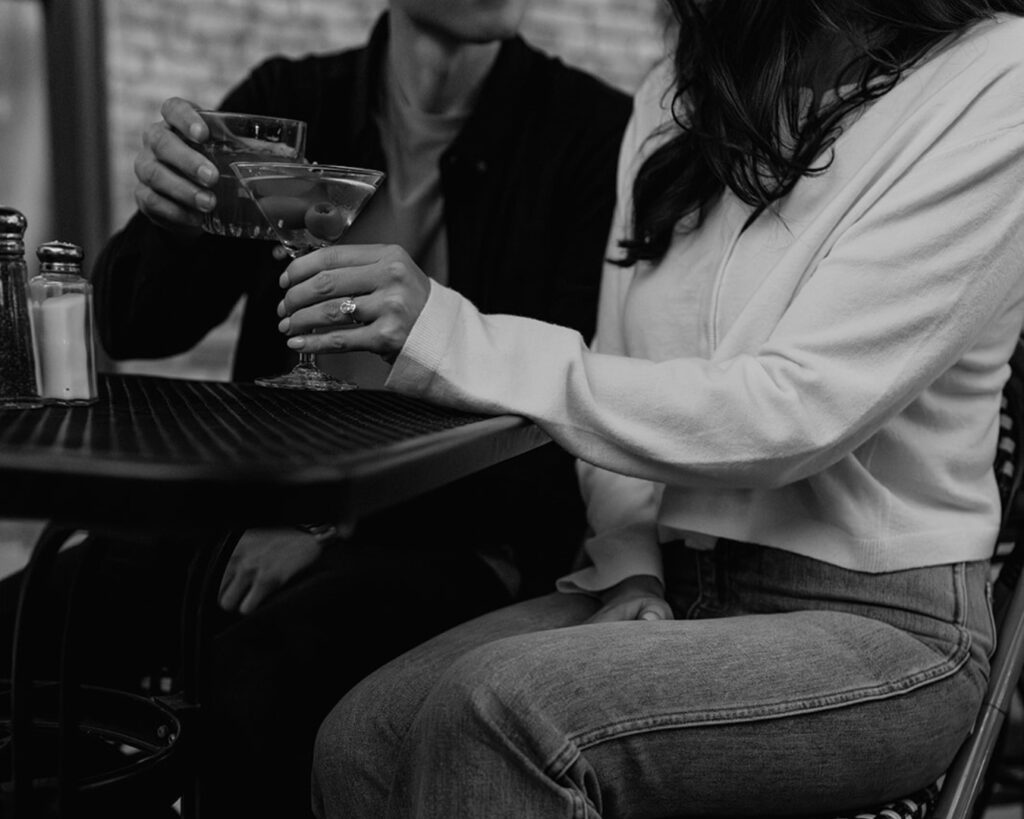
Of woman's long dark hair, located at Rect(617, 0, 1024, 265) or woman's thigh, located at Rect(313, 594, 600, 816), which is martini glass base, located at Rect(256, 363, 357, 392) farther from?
woman's long dark hair, located at Rect(617, 0, 1024, 265)

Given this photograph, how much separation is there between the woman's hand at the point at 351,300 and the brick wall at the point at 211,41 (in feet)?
9.16

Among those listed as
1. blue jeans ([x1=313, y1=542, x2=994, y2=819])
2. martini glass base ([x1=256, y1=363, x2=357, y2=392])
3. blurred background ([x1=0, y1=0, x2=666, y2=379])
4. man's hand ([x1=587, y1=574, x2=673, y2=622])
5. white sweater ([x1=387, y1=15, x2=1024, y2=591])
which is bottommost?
blurred background ([x1=0, y1=0, x2=666, y2=379])

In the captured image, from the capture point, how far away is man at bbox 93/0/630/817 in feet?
4.66

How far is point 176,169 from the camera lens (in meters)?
1.28

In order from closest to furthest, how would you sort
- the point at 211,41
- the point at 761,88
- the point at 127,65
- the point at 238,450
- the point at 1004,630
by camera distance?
1. the point at 238,450
2. the point at 1004,630
3. the point at 761,88
4. the point at 127,65
5. the point at 211,41

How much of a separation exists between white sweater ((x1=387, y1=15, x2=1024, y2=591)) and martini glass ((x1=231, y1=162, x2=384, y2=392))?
0.16 m

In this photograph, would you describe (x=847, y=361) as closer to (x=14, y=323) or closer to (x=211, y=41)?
(x=14, y=323)

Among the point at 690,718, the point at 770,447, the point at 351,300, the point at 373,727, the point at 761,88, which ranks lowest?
the point at 373,727

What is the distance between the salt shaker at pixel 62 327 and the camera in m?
0.98

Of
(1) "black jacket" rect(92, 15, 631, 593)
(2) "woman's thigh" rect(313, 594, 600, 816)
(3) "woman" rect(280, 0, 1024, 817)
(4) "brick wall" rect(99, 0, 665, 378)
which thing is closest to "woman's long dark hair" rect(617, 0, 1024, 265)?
(3) "woman" rect(280, 0, 1024, 817)

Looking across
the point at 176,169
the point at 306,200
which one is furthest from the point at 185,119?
the point at 306,200

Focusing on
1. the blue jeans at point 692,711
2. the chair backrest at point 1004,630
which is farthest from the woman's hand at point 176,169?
the chair backrest at point 1004,630

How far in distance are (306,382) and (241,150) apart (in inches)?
9.7

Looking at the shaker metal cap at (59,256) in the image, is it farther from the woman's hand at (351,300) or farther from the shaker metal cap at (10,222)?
the woman's hand at (351,300)
